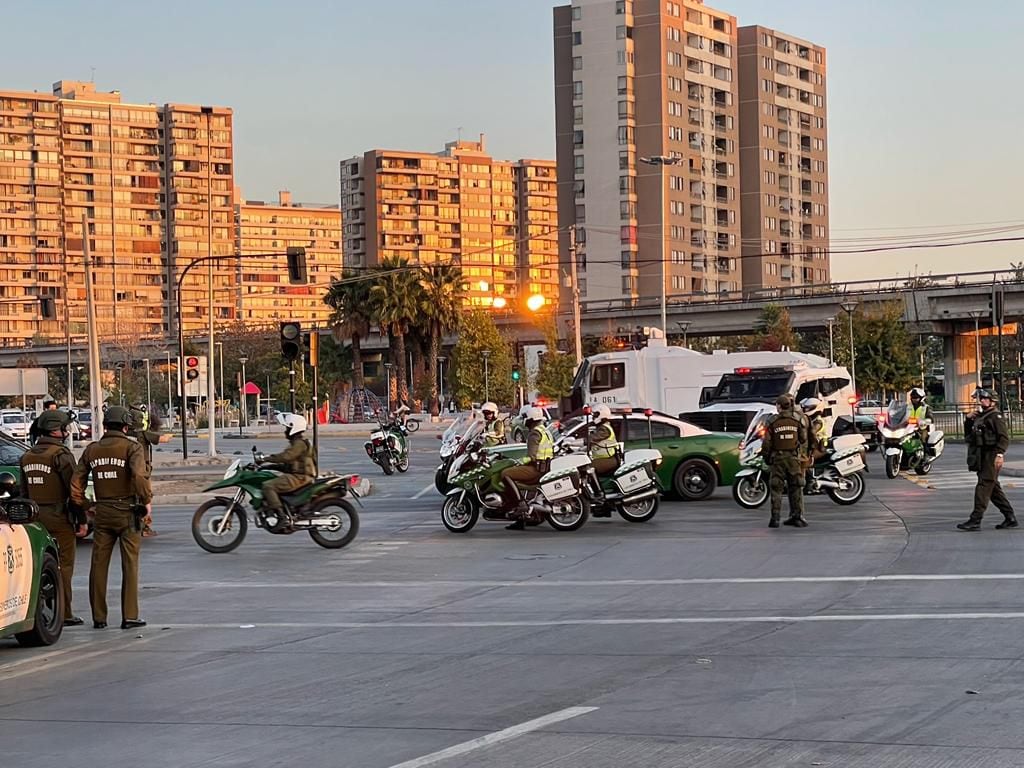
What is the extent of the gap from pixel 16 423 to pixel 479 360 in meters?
37.0

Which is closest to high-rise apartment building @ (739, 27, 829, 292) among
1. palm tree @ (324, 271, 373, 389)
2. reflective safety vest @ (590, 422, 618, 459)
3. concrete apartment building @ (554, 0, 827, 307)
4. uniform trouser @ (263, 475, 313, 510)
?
concrete apartment building @ (554, 0, 827, 307)

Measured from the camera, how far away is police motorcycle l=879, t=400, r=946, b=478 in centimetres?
3095

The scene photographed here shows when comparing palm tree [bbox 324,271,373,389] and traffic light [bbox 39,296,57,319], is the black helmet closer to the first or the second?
traffic light [bbox 39,296,57,319]

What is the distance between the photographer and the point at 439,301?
87500 millimetres

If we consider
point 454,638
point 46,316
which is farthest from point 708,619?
point 46,316

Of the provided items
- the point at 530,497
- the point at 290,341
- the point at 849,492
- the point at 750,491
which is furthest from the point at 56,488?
the point at 290,341

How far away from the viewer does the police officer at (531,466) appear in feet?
69.3

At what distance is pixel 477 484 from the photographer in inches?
837

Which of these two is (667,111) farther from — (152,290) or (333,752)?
(333,752)

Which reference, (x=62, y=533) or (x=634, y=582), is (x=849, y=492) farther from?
(x=62, y=533)

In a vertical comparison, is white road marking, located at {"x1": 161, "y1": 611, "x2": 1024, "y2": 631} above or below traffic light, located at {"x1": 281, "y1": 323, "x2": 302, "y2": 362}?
below

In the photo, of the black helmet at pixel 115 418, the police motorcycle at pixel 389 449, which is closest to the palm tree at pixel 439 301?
the police motorcycle at pixel 389 449

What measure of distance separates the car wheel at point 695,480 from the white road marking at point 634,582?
1062cm

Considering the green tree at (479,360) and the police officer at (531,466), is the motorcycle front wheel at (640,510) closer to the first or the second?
the police officer at (531,466)
